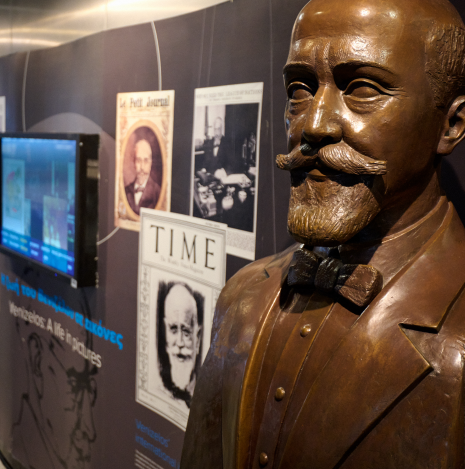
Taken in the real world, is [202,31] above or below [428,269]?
above

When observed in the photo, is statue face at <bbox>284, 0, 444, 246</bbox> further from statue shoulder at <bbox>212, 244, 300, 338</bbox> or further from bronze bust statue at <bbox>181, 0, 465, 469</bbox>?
statue shoulder at <bbox>212, 244, 300, 338</bbox>

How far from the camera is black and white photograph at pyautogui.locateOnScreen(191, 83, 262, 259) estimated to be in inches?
86.4

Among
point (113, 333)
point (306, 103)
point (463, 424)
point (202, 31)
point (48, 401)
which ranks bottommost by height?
point (48, 401)

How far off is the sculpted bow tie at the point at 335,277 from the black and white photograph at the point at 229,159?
0.83 meters

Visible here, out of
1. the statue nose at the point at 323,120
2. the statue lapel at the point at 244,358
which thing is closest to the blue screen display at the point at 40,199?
the statue lapel at the point at 244,358

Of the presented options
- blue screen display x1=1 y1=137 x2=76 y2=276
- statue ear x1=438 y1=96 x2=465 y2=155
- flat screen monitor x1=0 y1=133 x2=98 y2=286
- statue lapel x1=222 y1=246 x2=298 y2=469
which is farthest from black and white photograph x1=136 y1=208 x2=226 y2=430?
statue ear x1=438 y1=96 x2=465 y2=155

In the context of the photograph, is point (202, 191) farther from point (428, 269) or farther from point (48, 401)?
point (48, 401)

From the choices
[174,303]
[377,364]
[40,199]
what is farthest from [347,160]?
[40,199]

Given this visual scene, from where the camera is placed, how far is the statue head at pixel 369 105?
1169mm

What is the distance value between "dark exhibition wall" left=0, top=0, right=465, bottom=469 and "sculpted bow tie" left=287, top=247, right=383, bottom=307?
1.77 ft

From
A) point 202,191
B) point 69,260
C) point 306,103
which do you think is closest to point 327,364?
point 306,103

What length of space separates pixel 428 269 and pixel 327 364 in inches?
11.2

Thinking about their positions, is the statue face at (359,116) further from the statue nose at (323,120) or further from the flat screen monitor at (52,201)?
the flat screen monitor at (52,201)

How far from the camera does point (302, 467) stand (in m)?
1.20
